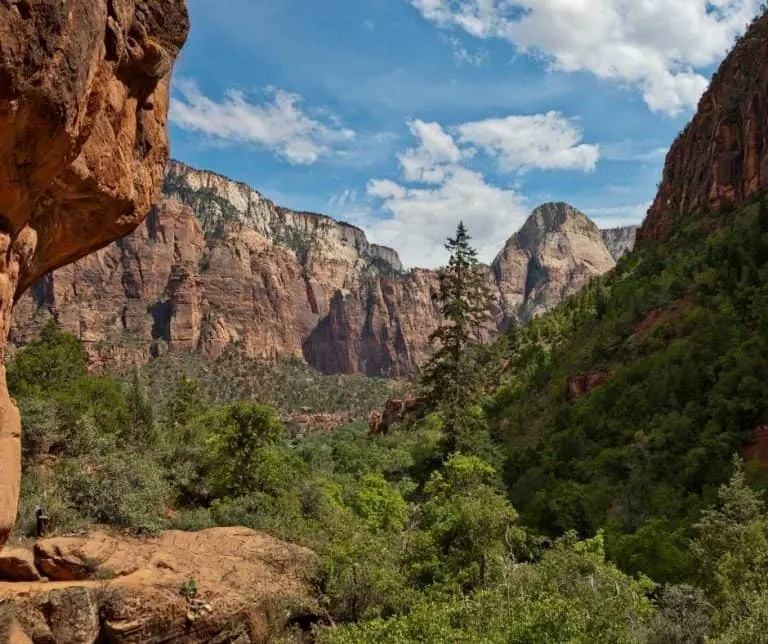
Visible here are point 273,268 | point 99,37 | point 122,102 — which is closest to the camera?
point 99,37

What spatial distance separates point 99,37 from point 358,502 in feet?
71.9

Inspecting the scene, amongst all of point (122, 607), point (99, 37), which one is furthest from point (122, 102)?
point (122, 607)

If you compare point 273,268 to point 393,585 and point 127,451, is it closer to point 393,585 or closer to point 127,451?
point 127,451

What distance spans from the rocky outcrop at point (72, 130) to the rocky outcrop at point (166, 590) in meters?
6.89

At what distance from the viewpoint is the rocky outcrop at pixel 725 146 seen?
60062 mm

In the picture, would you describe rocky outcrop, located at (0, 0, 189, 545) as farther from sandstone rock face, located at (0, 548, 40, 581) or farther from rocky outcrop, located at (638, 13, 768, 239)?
rocky outcrop, located at (638, 13, 768, 239)

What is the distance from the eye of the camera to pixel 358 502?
2773 centimetres

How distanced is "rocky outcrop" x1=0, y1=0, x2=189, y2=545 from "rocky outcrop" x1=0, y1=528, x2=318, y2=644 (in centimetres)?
689

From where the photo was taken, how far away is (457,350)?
32.1m

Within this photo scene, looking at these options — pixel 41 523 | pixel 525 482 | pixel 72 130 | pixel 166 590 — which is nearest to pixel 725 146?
pixel 525 482

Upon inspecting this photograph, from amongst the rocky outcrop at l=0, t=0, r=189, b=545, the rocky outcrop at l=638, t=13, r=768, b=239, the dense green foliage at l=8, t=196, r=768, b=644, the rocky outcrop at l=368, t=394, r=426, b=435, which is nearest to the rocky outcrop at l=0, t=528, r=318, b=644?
the dense green foliage at l=8, t=196, r=768, b=644

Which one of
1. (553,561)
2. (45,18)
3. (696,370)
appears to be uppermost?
(45,18)

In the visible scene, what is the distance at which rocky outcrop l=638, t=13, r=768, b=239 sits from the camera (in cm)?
6006

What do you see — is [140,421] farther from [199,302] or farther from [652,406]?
[199,302]
